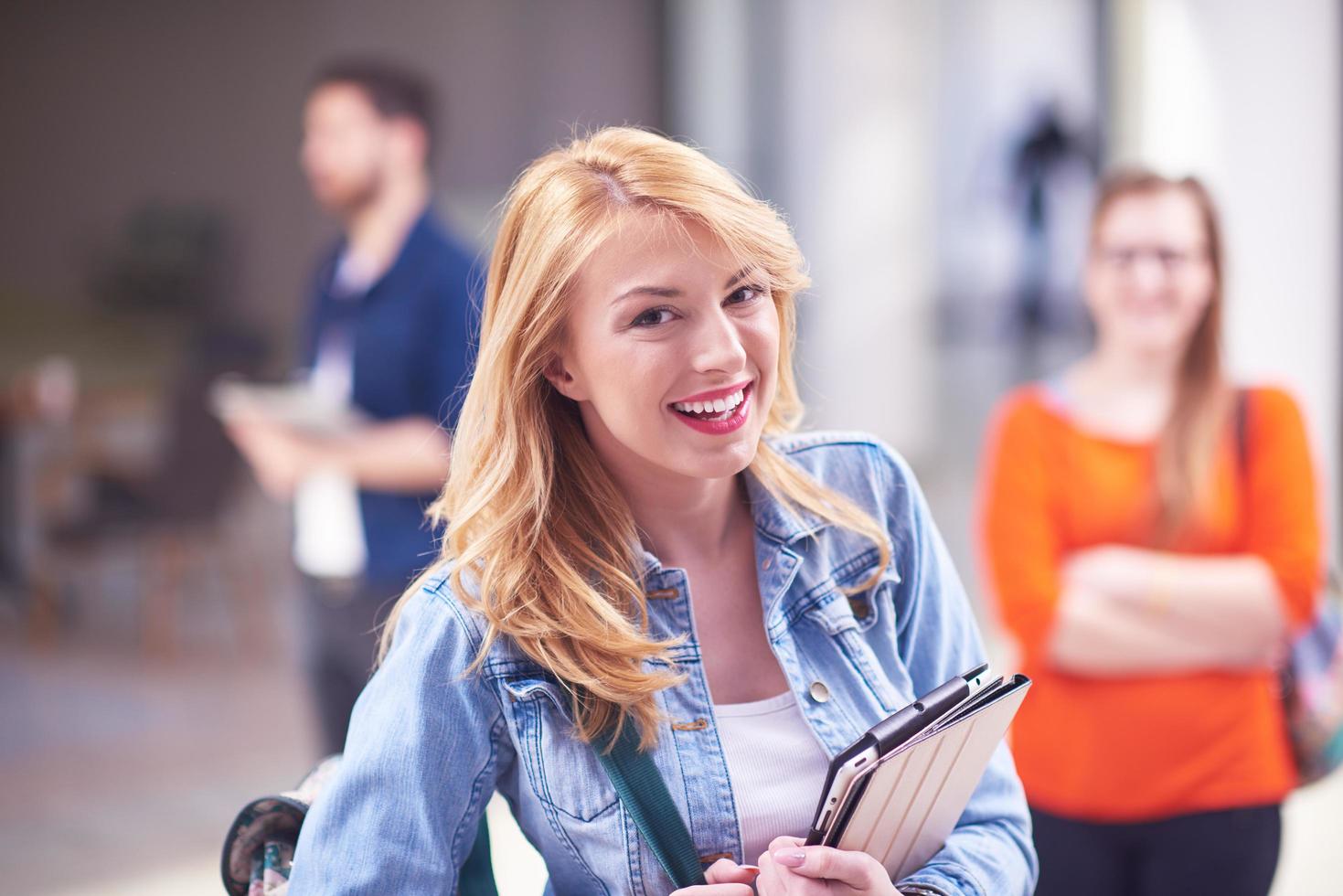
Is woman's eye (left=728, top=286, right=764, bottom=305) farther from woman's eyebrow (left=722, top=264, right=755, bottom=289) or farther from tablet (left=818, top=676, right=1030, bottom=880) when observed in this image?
tablet (left=818, top=676, right=1030, bottom=880)

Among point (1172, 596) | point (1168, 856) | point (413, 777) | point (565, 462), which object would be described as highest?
point (565, 462)

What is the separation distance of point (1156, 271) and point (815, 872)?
4.83 ft

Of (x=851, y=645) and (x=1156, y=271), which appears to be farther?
(x=1156, y=271)

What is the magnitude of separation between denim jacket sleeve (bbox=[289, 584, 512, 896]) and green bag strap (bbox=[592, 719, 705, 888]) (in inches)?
4.6

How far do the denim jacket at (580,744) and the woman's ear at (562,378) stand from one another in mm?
190

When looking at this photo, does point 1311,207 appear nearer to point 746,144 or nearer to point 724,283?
point 746,144

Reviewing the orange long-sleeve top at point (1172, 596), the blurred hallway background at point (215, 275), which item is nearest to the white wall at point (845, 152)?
the blurred hallway background at point (215, 275)

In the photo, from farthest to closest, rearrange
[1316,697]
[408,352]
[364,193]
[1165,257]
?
[364,193] < [408,352] < [1165,257] < [1316,697]

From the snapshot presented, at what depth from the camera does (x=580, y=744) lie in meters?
1.26

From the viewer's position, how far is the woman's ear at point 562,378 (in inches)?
52.9

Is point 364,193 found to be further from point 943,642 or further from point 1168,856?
point 1168,856

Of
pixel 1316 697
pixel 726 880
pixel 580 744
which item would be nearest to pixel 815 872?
pixel 726 880

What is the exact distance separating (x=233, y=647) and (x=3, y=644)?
844 mm

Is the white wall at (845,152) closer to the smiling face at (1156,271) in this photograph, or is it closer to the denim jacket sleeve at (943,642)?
the smiling face at (1156,271)
